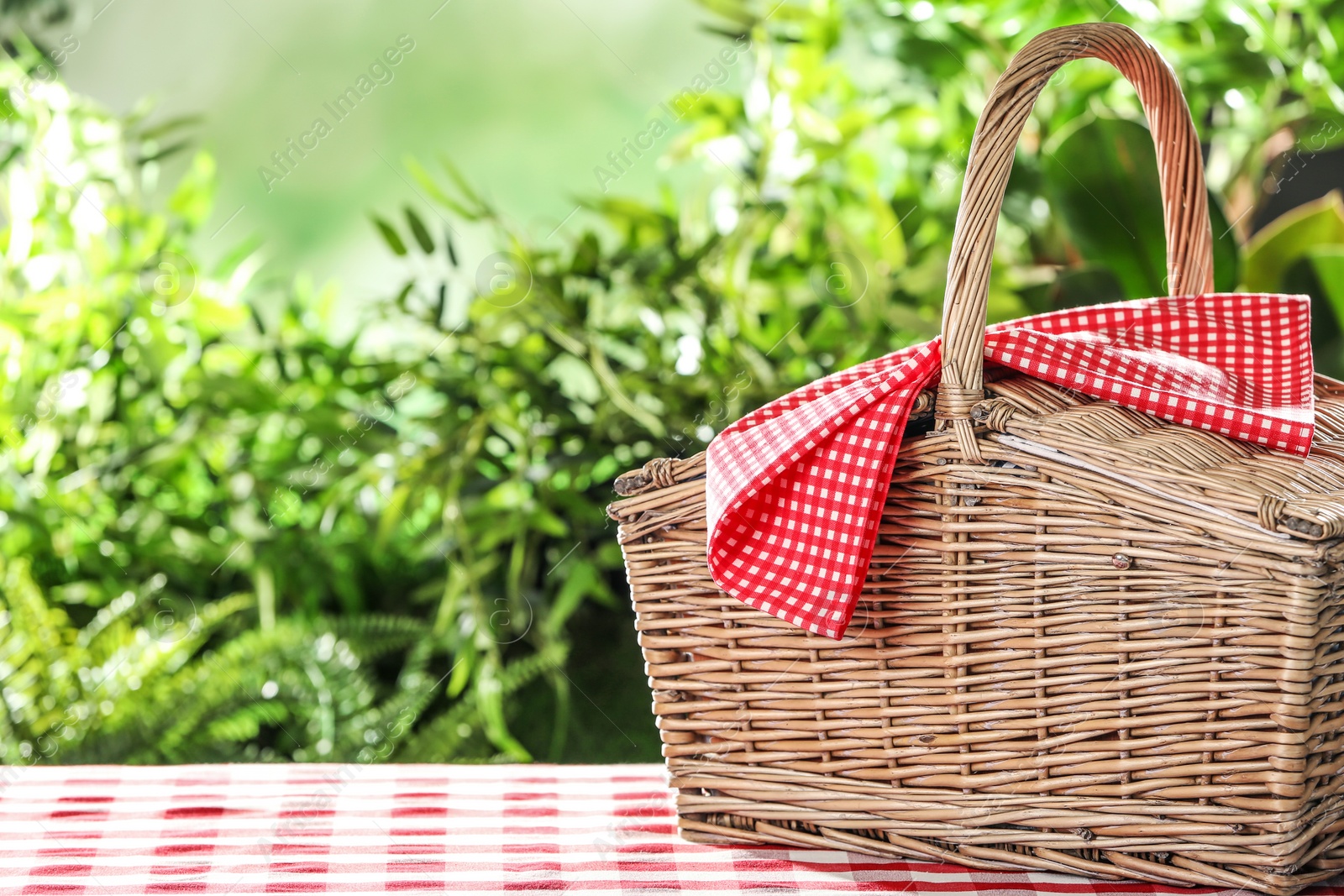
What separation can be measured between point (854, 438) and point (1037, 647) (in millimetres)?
116

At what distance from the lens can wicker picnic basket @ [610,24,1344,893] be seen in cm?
39

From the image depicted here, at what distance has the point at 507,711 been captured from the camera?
105cm

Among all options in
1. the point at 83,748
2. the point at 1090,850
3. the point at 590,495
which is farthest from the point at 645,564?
the point at 83,748

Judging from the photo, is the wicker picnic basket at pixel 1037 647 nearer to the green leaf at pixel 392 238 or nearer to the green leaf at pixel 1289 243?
the green leaf at pixel 1289 243

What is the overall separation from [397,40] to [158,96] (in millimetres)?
276

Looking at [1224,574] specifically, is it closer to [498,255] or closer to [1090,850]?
[1090,850]

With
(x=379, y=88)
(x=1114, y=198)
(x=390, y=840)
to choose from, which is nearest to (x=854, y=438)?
(x=390, y=840)

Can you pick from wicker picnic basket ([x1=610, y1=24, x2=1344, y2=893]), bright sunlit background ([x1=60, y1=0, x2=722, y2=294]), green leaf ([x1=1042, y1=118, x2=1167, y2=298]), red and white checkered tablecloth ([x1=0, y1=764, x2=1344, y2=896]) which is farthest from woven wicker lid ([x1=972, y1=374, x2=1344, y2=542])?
bright sunlit background ([x1=60, y1=0, x2=722, y2=294])

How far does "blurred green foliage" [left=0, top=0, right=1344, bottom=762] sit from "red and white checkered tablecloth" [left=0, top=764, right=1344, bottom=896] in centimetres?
33

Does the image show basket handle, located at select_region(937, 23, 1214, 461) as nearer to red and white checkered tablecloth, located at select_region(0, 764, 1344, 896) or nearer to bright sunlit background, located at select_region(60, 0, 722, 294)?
red and white checkered tablecloth, located at select_region(0, 764, 1344, 896)

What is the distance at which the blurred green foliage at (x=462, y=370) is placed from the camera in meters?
0.94

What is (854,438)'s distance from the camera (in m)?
0.43

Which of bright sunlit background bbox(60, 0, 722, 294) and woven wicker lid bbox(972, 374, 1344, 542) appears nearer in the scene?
woven wicker lid bbox(972, 374, 1344, 542)

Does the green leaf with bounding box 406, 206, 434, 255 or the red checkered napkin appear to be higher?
the green leaf with bounding box 406, 206, 434, 255
